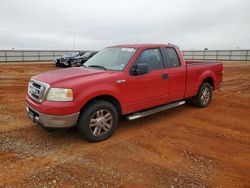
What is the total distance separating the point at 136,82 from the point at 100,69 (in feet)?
2.74

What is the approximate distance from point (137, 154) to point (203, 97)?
360cm

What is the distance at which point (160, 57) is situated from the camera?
17.7 feet

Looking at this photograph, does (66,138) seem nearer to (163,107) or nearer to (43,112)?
(43,112)

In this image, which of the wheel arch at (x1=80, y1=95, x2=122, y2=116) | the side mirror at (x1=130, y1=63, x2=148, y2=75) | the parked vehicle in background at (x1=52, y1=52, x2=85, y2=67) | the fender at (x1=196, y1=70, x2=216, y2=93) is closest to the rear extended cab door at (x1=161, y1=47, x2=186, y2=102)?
the fender at (x1=196, y1=70, x2=216, y2=93)

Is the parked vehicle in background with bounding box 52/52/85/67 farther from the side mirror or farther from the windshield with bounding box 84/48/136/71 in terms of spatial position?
the side mirror

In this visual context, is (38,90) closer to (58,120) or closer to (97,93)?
(58,120)

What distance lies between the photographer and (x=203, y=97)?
667cm

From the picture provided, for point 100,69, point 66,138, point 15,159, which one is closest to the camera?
point 15,159

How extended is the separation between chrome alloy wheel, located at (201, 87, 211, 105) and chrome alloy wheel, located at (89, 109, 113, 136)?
132 inches

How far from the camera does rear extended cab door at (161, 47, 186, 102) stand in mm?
5496

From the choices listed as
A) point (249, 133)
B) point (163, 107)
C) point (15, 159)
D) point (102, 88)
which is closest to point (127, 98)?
point (102, 88)

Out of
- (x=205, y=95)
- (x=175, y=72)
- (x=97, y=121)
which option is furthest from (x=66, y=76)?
(x=205, y=95)

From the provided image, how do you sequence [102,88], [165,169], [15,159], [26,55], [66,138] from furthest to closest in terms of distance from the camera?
1. [26,55]
2. [66,138]
3. [102,88]
4. [15,159]
5. [165,169]

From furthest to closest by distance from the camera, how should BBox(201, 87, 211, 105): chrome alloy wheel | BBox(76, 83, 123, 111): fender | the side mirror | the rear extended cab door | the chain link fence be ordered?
the chain link fence < BBox(201, 87, 211, 105): chrome alloy wheel < the rear extended cab door < the side mirror < BBox(76, 83, 123, 111): fender
